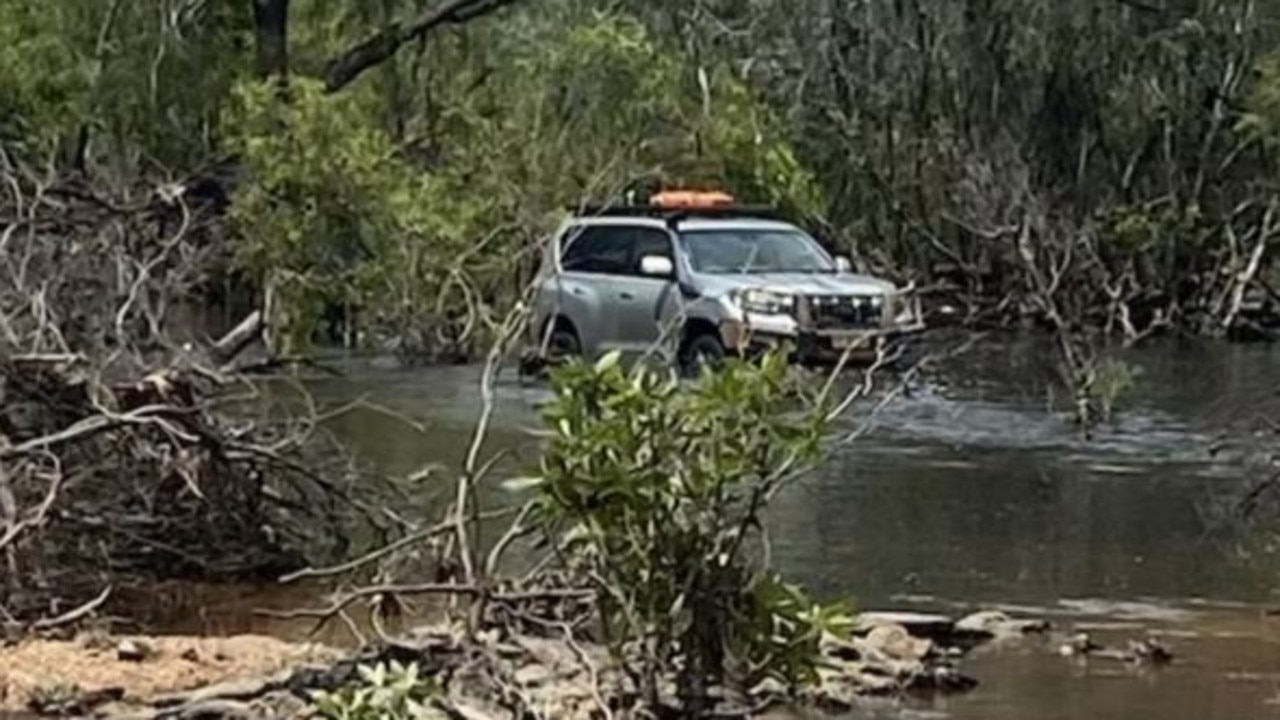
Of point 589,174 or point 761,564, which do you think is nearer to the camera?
point 761,564

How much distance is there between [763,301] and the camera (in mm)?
24219

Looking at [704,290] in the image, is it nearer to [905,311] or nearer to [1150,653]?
[905,311]

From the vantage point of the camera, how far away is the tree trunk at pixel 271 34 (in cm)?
2992

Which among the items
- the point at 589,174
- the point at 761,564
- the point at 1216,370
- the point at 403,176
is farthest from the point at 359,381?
the point at 761,564

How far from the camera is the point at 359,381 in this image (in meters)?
27.1

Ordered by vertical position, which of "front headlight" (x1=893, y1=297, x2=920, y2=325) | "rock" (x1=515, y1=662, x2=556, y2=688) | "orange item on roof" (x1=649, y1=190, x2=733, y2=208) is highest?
"orange item on roof" (x1=649, y1=190, x2=733, y2=208)

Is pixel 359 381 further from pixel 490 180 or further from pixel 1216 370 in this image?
pixel 1216 370

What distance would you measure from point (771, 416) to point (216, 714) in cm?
225

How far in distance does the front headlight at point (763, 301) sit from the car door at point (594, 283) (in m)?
1.62

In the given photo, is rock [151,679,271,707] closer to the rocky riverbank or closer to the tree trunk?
the rocky riverbank

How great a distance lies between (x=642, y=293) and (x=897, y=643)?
1434cm

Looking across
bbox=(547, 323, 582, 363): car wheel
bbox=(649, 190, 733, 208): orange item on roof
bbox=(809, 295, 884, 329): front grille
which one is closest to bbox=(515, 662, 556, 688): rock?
bbox=(809, 295, 884, 329): front grille

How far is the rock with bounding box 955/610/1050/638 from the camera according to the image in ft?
38.2

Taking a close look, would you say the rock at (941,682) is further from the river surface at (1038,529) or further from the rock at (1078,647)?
the rock at (1078,647)
